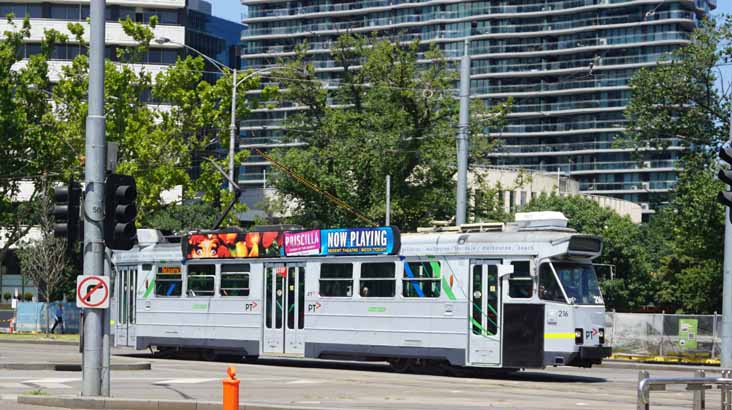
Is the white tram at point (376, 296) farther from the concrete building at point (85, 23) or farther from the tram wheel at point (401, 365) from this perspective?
the concrete building at point (85, 23)

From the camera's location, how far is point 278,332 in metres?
29.9

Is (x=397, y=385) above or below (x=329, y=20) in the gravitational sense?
below

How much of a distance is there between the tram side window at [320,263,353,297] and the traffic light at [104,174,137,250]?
35.8 feet

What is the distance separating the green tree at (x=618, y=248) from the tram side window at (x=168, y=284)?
4660 centimetres

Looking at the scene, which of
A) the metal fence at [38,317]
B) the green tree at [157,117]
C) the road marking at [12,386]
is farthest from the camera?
the metal fence at [38,317]

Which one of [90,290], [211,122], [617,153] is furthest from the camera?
[617,153]

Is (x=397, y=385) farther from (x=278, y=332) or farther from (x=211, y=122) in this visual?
(x=211, y=122)

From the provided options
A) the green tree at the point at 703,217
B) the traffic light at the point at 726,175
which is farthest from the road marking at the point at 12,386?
the green tree at the point at 703,217

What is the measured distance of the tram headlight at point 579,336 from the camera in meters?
25.1

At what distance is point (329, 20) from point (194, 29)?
39.2 m

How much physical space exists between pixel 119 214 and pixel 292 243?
468 inches

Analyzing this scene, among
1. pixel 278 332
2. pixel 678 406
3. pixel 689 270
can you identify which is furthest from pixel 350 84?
pixel 678 406

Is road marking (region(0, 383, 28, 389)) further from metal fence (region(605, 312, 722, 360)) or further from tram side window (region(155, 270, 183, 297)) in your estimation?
metal fence (region(605, 312, 722, 360))

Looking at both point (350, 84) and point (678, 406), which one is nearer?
point (678, 406)
